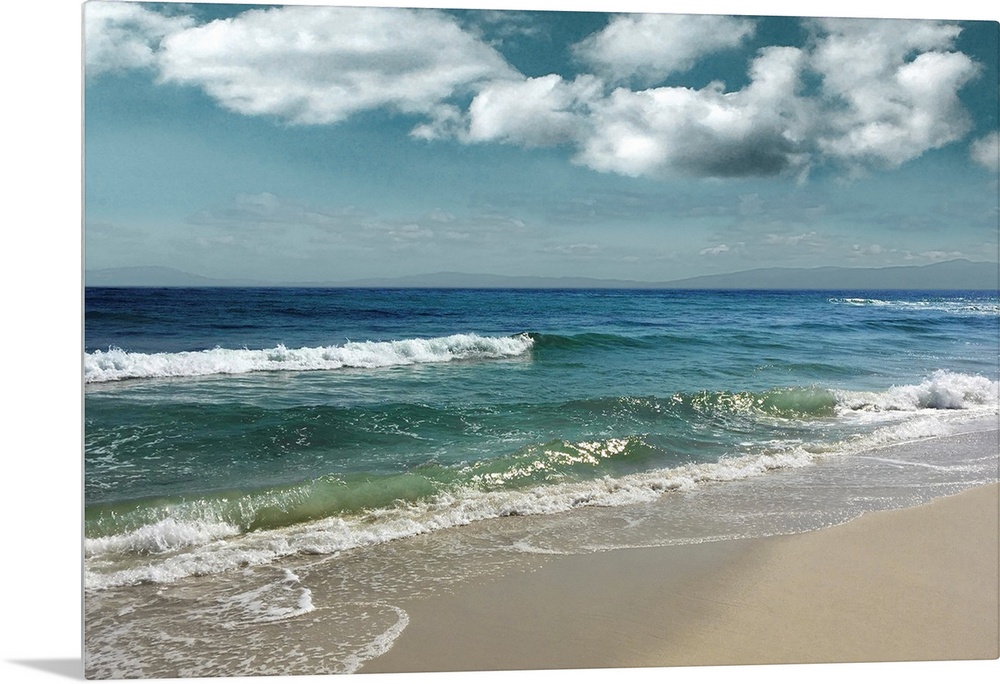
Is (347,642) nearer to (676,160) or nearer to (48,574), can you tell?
(48,574)

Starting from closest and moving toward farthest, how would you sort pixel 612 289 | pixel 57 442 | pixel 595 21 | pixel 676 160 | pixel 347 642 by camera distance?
pixel 347 642 < pixel 57 442 < pixel 595 21 < pixel 676 160 < pixel 612 289

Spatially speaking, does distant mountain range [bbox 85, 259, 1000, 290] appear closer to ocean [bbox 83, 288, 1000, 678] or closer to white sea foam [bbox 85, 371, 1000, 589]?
ocean [bbox 83, 288, 1000, 678]

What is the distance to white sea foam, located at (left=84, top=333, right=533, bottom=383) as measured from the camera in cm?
372

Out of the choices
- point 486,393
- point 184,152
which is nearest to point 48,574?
point 184,152

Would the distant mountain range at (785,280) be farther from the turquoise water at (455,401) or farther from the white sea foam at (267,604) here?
the white sea foam at (267,604)

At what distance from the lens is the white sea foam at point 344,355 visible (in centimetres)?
372

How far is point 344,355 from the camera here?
4.01m

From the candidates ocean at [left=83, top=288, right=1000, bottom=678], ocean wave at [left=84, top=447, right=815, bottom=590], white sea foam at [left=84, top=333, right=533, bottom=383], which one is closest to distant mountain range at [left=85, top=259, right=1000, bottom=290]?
ocean at [left=83, top=288, right=1000, bottom=678]

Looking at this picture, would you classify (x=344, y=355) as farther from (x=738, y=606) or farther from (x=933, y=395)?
(x=933, y=395)

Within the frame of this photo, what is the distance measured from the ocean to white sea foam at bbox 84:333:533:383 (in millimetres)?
13

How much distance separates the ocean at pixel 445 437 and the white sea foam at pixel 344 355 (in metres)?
0.01

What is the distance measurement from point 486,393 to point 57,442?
1794mm

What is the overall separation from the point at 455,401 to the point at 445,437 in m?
0.18

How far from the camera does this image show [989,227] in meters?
3.62
